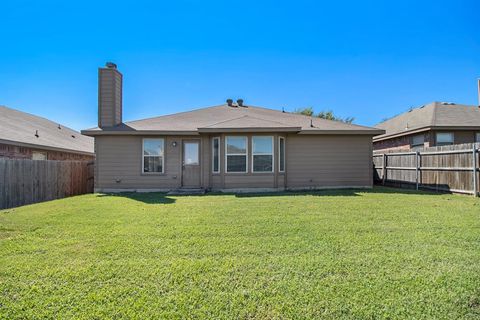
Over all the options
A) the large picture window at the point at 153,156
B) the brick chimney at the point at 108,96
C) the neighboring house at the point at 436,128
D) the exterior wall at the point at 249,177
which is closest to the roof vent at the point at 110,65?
the brick chimney at the point at 108,96

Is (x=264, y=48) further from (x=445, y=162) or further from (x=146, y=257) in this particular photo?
(x=146, y=257)

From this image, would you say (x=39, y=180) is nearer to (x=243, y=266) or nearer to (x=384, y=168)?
(x=243, y=266)

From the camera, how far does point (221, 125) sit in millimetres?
10539

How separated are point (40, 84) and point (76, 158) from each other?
4796 mm

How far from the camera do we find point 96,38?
12477mm

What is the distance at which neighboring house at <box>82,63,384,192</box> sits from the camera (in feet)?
35.4

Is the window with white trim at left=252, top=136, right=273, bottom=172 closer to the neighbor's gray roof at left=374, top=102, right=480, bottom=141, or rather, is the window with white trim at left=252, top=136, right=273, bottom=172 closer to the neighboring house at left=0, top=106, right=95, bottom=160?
the neighbor's gray roof at left=374, top=102, right=480, bottom=141

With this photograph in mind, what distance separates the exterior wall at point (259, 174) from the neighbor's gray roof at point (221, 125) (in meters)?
0.36

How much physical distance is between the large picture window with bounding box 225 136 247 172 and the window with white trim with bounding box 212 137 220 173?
0.39 meters

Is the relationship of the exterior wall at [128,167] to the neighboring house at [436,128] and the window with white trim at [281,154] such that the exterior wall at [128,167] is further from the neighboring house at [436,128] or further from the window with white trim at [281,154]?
the neighboring house at [436,128]

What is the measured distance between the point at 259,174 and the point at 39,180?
8.16m

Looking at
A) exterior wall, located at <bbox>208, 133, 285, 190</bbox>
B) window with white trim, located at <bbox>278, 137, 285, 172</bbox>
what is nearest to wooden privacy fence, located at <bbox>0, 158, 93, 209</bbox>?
exterior wall, located at <bbox>208, 133, 285, 190</bbox>

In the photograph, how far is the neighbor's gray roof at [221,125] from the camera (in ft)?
34.1

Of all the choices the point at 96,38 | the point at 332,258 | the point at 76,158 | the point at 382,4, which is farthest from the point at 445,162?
the point at 76,158
